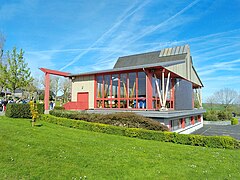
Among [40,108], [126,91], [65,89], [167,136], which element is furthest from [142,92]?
[65,89]

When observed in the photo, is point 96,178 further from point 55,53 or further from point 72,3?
point 55,53

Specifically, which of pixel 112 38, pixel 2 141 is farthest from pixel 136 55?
pixel 2 141

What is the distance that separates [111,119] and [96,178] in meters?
7.56

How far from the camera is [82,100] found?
1778cm

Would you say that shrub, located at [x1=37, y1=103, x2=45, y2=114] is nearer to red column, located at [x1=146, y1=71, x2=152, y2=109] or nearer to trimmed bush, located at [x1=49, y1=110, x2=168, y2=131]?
trimmed bush, located at [x1=49, y1=110, x2=168, y2=131]

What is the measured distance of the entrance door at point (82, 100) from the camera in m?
17.2

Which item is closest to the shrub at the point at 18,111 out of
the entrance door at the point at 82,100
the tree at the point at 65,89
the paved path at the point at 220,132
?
the entrance door at the point at 82,100

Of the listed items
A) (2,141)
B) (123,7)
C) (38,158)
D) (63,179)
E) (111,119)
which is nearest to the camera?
(63,179)

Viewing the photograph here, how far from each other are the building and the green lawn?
18.5ft

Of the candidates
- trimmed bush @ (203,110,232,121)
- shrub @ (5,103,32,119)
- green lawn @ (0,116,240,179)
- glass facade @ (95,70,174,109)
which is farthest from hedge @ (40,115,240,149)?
trimmed bush @ (203,110,232,121)

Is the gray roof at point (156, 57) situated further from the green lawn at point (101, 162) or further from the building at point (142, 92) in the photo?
the green lawn at point (101, 162)

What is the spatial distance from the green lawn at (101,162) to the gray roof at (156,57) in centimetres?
1961

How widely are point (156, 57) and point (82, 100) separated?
1648 cm

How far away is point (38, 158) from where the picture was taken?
516cm
